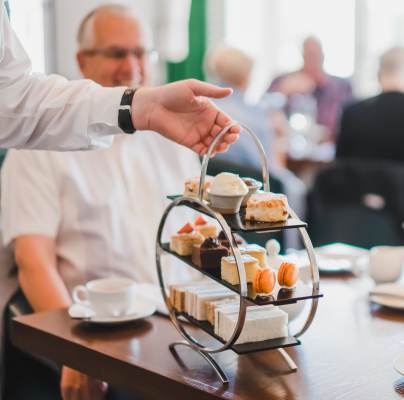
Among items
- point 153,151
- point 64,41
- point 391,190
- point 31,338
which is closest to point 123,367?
point 31,338

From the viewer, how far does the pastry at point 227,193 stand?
130cm

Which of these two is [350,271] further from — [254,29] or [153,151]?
[254,29]

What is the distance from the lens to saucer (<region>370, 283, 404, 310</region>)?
1718 millimetres

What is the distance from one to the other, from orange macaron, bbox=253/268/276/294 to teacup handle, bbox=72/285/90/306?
1.85ft

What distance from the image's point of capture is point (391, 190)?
11.6ft

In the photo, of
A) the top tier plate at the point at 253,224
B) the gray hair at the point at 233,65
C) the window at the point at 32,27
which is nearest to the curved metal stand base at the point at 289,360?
the top tier plate at the point at 253,224

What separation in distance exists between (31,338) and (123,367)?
0.32 m

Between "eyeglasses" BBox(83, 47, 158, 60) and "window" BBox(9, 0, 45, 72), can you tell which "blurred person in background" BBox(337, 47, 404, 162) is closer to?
"window" BBox(9, 0, 45, 72)

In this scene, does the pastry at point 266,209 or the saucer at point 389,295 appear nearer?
the pastry at point 266,209

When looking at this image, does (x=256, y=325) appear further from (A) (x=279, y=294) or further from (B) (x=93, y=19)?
(B) (x=93, y=19)

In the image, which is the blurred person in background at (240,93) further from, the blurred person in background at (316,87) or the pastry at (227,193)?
the pastry at (227,193)

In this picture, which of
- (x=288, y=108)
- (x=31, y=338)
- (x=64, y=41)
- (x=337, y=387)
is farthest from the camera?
(x=288, y=108)

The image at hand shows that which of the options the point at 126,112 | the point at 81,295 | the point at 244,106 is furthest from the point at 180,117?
the point at 244,106

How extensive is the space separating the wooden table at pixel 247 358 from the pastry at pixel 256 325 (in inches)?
2.3
